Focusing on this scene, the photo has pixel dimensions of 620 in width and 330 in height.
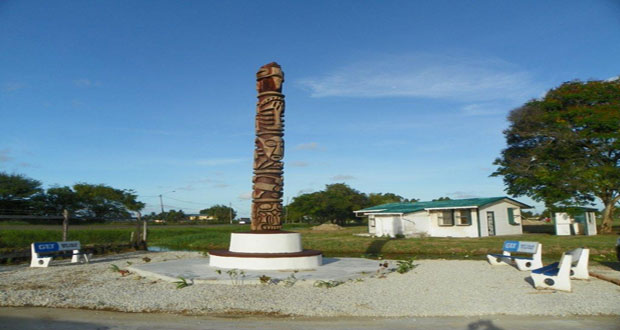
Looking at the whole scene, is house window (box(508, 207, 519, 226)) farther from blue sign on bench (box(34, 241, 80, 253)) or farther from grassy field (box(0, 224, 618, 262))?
blue sign on bench (box(34, 241, 80, 253))

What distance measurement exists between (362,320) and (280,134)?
7.32m

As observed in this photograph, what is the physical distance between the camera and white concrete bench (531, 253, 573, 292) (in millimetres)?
8992

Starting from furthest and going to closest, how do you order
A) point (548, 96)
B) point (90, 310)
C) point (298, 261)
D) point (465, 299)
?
point (548, 96)
point (298, 261)
point (465, 299)
point (90, 310)

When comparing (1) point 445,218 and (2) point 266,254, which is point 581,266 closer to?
(2) point 266,254

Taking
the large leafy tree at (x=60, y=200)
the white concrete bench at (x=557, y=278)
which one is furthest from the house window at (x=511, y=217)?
the large leafy tree at (x=60, y=200)

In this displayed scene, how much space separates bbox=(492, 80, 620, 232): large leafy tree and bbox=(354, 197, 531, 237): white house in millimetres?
2359

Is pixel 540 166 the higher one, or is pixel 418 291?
pixel 540 166

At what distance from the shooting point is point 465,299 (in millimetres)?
8156

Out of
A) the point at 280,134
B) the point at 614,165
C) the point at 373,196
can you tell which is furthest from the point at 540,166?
the point at 373,196

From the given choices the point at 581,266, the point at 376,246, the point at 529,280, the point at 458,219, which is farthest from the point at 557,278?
the point at 458,219

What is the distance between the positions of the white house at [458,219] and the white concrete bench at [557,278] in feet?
66.7

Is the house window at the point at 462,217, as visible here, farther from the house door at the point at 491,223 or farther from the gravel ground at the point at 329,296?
the gravel ground at the point at 329,296

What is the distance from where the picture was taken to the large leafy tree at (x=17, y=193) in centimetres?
4156

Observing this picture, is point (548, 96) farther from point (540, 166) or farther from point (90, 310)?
point (90, 310)
